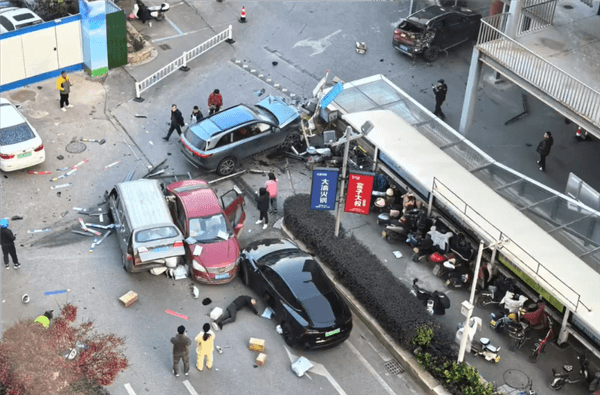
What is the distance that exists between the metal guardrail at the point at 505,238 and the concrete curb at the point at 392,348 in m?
3.50

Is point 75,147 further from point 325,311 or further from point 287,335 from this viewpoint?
point 325,311

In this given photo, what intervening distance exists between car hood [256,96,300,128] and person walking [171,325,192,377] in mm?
9564

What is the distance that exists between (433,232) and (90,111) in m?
12.7

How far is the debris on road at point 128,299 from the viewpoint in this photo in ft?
72.3

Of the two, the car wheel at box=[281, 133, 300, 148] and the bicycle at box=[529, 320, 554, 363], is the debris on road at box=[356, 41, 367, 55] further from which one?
the bicycle at box=[529, 320, 554, 363]

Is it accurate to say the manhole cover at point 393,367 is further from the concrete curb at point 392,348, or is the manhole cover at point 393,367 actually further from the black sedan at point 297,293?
the black sedan at point 297,293

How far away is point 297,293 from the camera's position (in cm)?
2119

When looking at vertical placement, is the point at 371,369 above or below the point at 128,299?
below

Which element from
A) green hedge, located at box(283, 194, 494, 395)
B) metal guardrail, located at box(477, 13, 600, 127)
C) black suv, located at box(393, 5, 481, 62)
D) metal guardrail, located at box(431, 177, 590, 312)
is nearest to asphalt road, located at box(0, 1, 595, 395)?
black suv, located at box(393, 5, 481, 62)

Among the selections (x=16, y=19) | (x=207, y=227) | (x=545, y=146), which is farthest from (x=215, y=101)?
(x=545, y=146)

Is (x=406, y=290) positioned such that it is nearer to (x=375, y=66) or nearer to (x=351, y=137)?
(x=351, y=137)

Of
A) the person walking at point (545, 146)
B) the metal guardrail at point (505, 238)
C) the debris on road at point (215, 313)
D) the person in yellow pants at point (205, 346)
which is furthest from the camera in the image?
the person walking at point (545, 146)

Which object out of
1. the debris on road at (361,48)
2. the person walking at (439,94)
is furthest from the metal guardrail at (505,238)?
the debris on road at (361,48)

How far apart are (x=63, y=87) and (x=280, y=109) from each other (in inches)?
285
